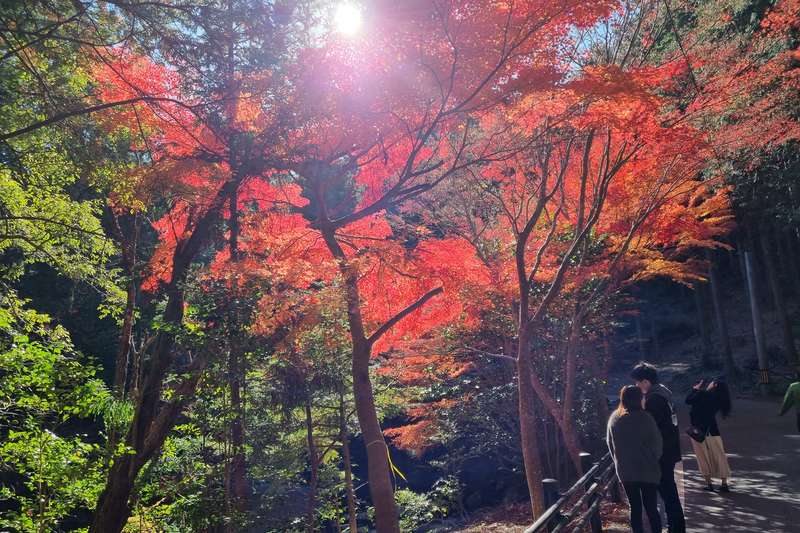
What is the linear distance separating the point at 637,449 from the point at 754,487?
4.38 meters

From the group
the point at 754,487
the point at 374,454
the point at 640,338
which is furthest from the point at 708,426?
the point at 640,338

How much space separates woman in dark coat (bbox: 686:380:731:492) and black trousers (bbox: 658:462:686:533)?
213cm

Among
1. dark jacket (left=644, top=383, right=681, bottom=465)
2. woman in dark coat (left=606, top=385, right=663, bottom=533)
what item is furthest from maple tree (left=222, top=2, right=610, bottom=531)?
woman in dark coat (left=606, top=385, right=663, bottom=533)

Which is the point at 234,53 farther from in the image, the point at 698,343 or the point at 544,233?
the point at 698,343

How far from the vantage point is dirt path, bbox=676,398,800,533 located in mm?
A: 6793

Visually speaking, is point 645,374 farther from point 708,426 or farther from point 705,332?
point 705,332

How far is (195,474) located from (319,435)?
4758mm

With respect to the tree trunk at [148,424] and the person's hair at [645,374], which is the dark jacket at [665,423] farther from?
the tree trunk at [148,424]

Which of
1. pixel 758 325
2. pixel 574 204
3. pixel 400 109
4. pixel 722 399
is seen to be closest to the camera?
pixel 722 399

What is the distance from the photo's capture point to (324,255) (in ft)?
36.0

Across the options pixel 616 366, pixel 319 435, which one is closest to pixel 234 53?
pixel 319 435

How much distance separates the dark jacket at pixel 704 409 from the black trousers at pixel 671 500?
2.16 m

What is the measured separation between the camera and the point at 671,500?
19.6ft

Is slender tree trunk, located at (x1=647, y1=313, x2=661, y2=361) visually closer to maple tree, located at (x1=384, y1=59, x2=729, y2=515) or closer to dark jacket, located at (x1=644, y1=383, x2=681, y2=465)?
maple tree, located at (x1=384, y1=59, x2=729, y2=515)
